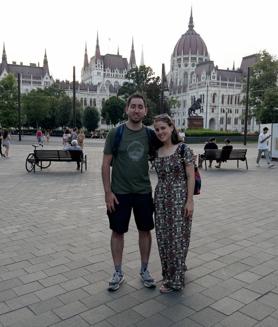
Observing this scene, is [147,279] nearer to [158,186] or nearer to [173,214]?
[173,214]

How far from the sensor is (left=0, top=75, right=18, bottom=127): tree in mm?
46906

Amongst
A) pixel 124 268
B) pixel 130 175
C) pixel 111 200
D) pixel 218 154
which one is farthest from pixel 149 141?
pixel 218 154

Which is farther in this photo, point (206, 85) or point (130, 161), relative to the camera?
point (206, 85)

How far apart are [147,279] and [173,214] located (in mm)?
796

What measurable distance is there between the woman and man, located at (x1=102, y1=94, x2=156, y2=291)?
129mm

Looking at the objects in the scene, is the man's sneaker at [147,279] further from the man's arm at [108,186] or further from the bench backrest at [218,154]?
the bench backrest at [218,154]

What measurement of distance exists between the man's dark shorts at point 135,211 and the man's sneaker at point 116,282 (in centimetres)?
49

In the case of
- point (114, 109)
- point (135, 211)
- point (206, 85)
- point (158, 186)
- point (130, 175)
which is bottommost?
point (135, 211)

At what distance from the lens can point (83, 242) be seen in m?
5.05

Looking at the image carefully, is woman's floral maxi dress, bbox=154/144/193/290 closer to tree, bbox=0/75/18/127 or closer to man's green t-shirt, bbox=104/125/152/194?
man's green t-shirt, bbox=104/125/152/194

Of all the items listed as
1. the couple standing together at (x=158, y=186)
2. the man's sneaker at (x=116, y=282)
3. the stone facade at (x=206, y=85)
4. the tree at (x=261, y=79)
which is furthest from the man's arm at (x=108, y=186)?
the stone facade at (x=206, y=85)

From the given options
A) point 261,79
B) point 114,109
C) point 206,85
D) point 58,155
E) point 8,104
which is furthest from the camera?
point 206,85

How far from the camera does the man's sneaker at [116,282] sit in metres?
3.54

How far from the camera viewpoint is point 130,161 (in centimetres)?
343
